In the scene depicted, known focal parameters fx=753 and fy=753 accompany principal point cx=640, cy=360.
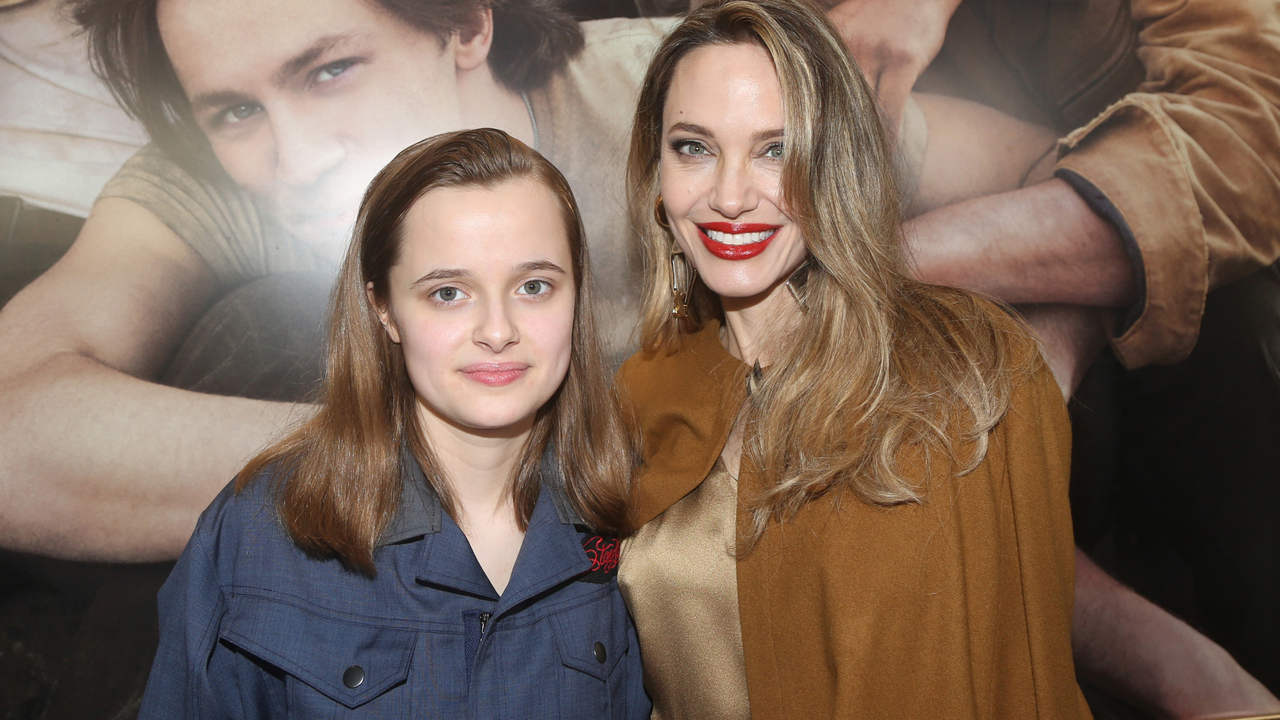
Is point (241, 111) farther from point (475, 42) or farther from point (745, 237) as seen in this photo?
point (745, 237)

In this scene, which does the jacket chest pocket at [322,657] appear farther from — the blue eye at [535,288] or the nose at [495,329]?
the blue eye at [535,288]

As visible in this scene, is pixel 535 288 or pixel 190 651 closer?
pixel 190 651

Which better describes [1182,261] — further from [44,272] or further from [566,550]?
[44,272]

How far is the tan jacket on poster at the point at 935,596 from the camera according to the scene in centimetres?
124

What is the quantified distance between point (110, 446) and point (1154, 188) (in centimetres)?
284

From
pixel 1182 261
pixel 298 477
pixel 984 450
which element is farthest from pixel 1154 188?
pixel 298 477

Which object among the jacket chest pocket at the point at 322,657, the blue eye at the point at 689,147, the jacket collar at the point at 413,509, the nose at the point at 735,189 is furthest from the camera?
the blue eye at the point at 689,147

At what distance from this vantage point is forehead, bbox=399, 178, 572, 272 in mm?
1230

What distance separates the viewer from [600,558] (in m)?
1.46

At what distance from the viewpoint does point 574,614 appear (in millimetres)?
1388

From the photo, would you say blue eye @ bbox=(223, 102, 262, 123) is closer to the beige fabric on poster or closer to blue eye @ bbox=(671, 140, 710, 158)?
blue eye @ bbox=(671, 140, 710, 158)

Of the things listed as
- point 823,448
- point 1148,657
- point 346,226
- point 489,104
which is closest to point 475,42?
point 489,104

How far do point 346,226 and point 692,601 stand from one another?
4.32ft

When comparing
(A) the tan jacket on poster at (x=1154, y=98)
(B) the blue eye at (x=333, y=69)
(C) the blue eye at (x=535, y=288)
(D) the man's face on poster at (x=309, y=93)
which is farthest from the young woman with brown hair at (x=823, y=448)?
(A) the tan jacket on poster at (x=1154, y=98)
